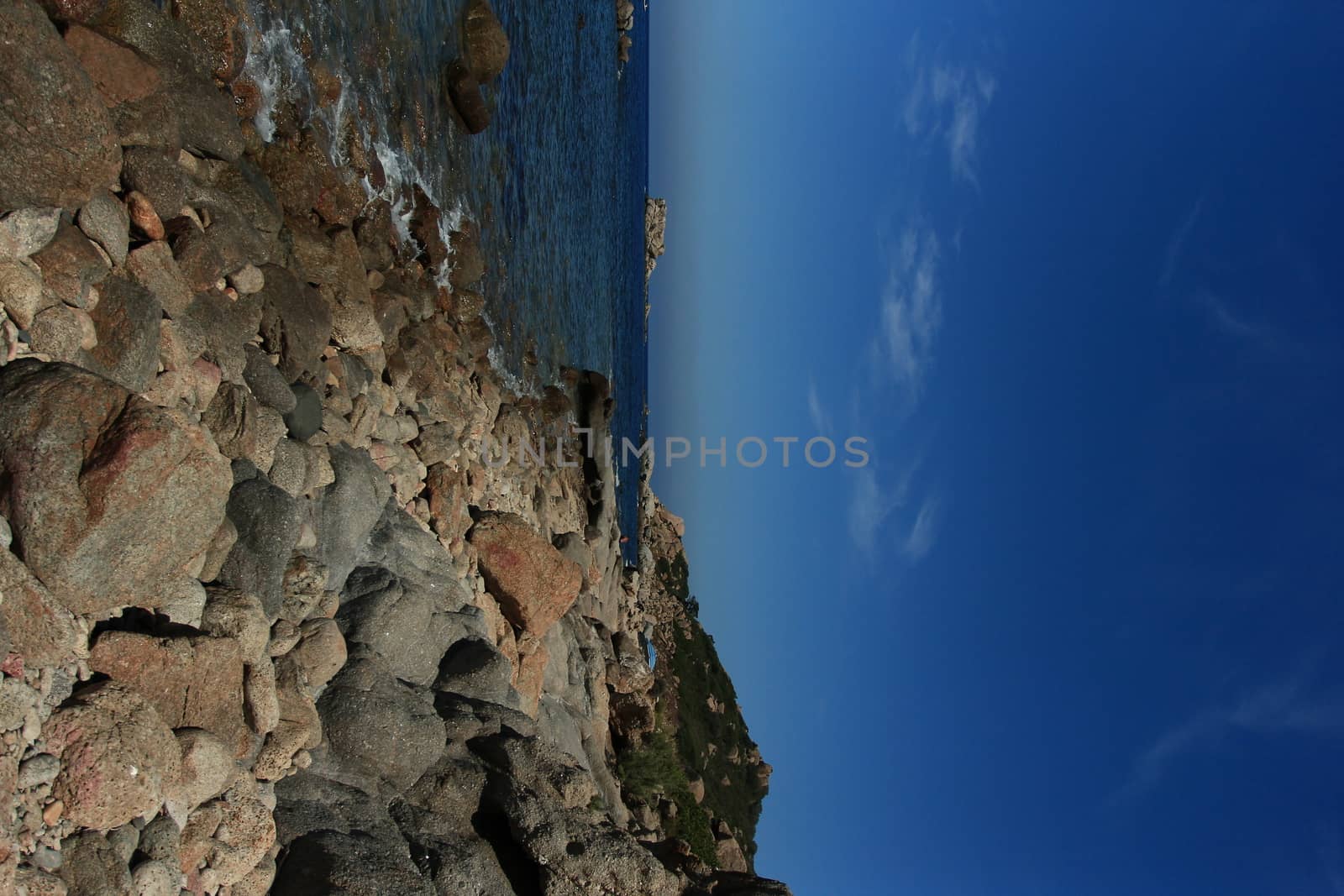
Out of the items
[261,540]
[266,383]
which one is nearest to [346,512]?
[266,383]

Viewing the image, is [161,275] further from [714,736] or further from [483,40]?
[714,736]

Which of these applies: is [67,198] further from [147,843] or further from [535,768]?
[535,768]

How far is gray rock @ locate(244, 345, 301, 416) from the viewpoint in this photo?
9.29m

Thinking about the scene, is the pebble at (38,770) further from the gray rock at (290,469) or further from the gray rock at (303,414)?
the gray rock at (303,414)

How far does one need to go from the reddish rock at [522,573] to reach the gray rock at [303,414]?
13.2 ft

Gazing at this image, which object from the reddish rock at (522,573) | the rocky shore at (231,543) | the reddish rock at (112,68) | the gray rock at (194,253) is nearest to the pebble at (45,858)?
the rocky shore at (231,543)

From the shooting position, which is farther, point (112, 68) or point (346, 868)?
point (112, 68)

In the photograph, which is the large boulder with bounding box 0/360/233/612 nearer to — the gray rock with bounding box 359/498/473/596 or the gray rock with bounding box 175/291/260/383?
the gray rock with bounding box 175/291/260/383

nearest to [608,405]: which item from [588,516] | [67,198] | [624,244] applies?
[588,516]

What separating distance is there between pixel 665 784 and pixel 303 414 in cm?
1335

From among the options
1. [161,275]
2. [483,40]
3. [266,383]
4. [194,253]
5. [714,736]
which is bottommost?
[161,275]

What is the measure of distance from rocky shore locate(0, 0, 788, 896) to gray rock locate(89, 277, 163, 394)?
0.02 m

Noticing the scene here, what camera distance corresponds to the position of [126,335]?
23.9 ft

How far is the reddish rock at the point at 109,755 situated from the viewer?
5551mm
